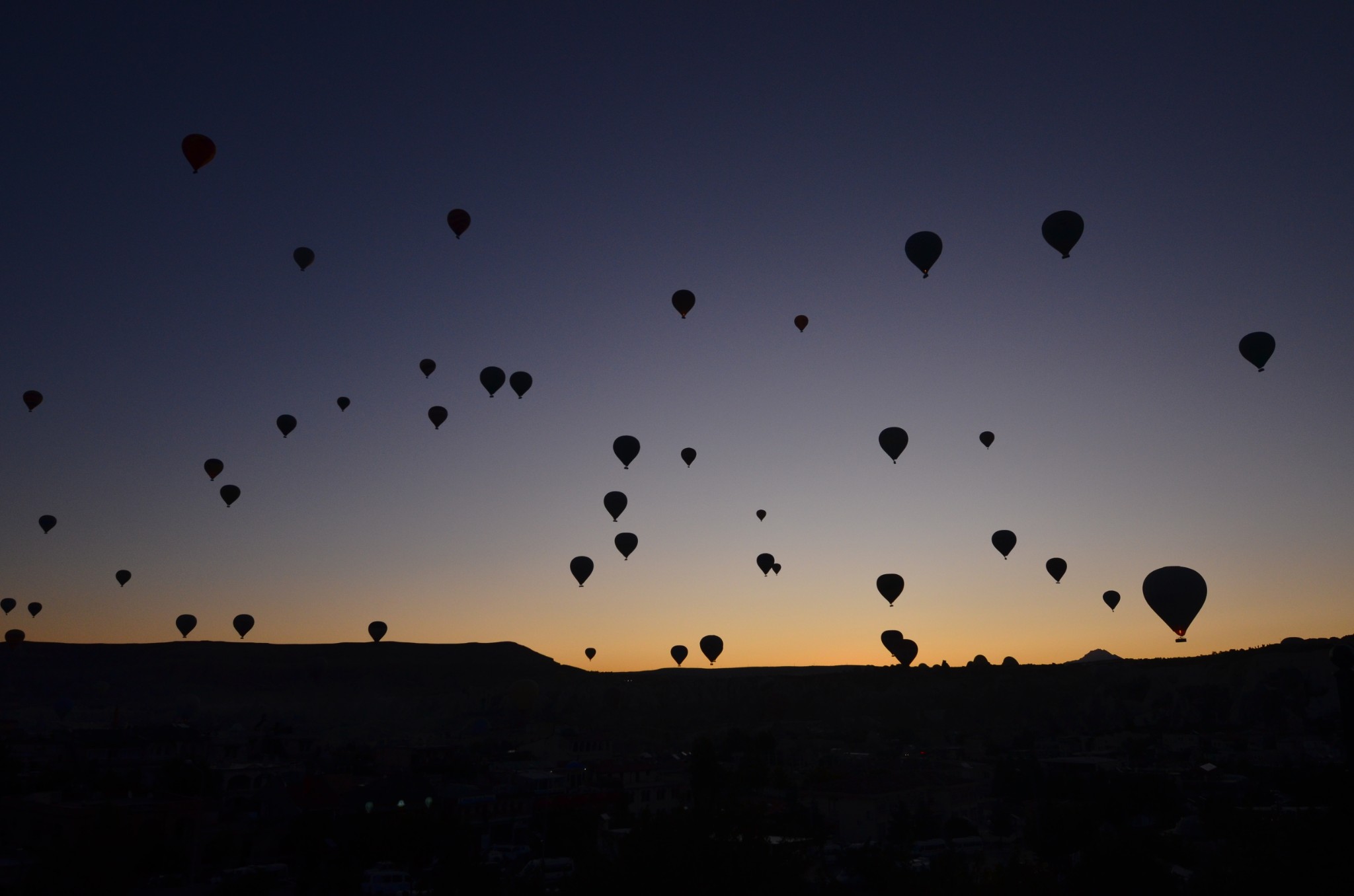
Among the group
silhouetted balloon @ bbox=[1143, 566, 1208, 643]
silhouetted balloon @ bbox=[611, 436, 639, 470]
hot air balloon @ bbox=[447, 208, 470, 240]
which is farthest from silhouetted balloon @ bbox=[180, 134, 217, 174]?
silhouetted balloon @ bbox=[1143, 566, 1208, 643]

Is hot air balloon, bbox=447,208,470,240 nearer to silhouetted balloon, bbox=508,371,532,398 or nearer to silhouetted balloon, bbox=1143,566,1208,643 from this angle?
silhouetted balloon, bbox=508,371,532,398

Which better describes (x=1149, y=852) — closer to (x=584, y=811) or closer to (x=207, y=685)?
(x=584, y=811)

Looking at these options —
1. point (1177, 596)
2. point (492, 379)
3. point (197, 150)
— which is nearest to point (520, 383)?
point (492, 379)

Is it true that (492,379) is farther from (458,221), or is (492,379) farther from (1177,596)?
(1177,596)

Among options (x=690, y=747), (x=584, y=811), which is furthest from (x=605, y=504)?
(x=690, y=747)

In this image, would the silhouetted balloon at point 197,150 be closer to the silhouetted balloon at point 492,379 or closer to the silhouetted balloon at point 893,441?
the silhouetted balloon at point 492,379

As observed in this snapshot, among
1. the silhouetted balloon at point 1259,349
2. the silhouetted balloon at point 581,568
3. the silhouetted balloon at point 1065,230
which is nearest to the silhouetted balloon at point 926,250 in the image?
the silhouetted balloon at point 1065,230
